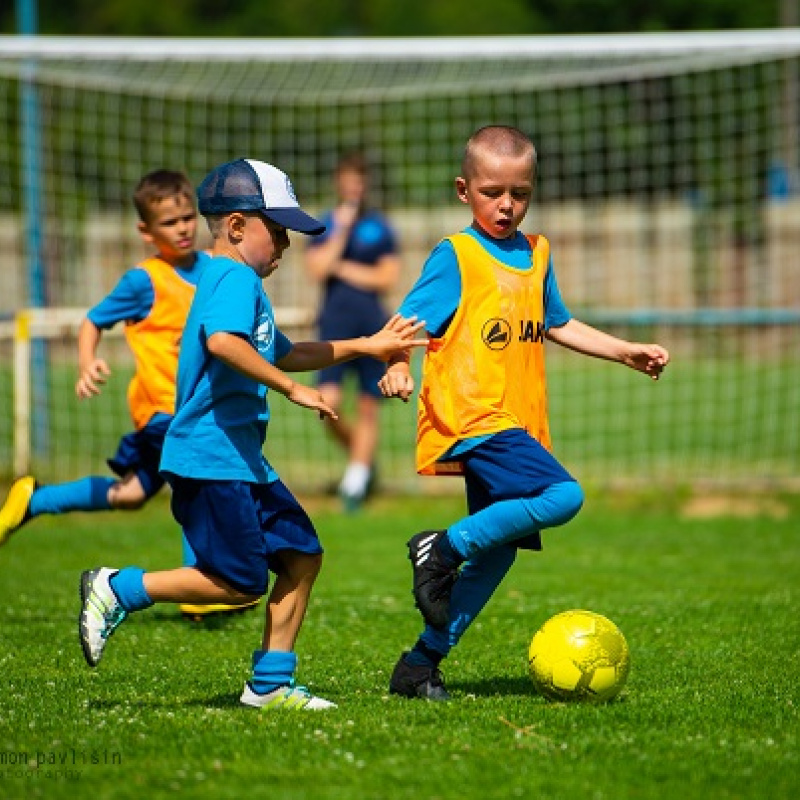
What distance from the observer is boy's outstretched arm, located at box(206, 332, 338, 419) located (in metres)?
4.83

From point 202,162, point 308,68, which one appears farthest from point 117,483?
point 202,162

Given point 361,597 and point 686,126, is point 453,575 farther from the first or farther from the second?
point 686,126

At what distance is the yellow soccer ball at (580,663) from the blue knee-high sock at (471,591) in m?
0.30

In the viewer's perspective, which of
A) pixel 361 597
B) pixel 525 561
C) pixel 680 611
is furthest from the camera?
pixel 525 561

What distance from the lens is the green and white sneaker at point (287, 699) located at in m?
5.04

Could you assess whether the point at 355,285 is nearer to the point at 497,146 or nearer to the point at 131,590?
the point at 497,146

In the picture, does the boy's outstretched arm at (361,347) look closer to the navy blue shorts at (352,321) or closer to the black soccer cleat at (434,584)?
the black soccer cleat at (434,584)

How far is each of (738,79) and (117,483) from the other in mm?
10019

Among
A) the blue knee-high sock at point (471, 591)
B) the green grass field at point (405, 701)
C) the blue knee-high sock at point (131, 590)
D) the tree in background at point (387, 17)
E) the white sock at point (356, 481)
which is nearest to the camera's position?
the green grass field at point (405, 701)

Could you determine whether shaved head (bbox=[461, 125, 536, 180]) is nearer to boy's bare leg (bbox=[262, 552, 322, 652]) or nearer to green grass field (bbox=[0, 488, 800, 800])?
boy's bare leg (bbox=[262, 552, 322, 652])

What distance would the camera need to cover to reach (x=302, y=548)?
5.11m

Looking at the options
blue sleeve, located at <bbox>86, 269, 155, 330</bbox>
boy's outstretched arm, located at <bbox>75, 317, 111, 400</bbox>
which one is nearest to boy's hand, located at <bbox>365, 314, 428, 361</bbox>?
boy's outstretched arm, located at <bbox>75, 317, 111, 400</bbox>

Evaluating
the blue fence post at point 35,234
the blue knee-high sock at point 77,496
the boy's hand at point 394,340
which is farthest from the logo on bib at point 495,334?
the blue fence post at point 35,234

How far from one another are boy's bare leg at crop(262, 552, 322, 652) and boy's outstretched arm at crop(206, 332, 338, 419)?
58 centimetres
